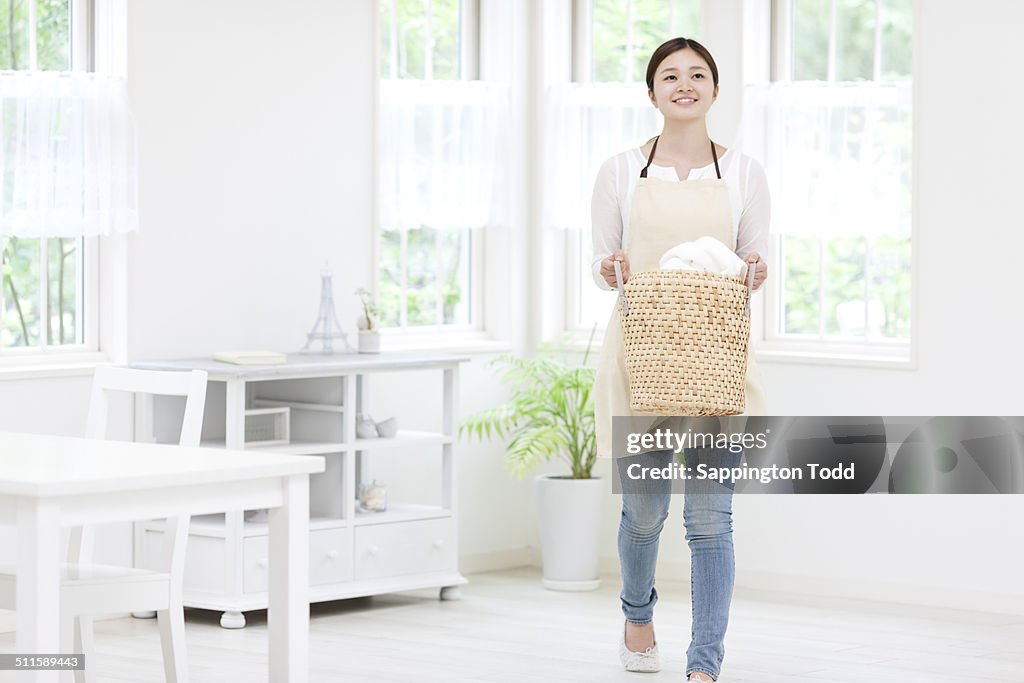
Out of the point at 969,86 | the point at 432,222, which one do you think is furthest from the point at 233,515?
the point at 969,86

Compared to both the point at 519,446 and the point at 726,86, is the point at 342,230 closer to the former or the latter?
the point at 519,446

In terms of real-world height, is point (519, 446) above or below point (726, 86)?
below

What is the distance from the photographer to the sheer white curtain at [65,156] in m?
5.04

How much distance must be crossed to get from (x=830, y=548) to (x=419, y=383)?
161 cm

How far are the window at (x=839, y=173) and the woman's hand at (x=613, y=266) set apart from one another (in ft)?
6.32

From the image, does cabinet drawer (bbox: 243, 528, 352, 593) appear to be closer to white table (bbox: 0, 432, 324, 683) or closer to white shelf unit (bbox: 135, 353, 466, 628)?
white shelf unit (bbox: 135, 353, 466, 628)

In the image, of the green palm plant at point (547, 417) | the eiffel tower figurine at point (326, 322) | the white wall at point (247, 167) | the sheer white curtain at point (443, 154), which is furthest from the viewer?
the sheer white curtain at point (443, 154)

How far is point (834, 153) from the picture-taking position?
579cm

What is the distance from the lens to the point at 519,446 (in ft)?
18.9

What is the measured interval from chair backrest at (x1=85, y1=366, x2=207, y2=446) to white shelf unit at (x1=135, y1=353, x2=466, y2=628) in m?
1.18

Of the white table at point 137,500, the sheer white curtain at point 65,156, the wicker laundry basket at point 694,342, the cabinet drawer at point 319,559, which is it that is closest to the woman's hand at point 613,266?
the wicker laundry basket at point 694,342

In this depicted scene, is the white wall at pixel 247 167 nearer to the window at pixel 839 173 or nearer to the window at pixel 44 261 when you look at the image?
the window at pixel 44 261

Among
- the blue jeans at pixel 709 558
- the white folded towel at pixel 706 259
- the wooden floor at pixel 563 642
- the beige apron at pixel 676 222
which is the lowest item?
the wooden floor at pixel 563 642

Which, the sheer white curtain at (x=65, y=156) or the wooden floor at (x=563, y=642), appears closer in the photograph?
the wooden floor at (x=563, y=642)
